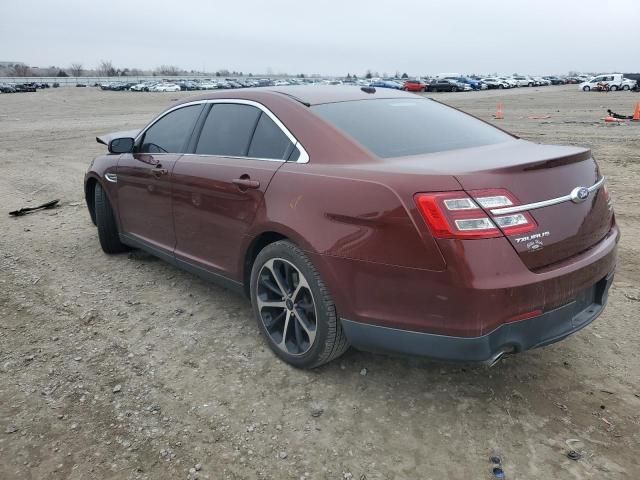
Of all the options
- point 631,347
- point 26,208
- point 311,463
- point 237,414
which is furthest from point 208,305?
point 26,208

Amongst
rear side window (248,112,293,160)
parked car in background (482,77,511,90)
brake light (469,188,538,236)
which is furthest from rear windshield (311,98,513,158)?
parked car in background (482,77,511,90)

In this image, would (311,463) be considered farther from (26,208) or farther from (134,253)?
(26,208)

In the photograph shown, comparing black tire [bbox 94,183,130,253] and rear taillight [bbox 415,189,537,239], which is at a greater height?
rear taillight [bbox 415,189,537,239]

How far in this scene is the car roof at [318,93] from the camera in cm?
343

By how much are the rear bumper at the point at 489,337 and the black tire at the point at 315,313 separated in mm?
121

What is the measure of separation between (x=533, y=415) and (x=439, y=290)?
92cm

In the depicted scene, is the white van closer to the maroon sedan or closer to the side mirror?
the maroon sedan

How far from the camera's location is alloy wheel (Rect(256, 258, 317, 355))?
300cm

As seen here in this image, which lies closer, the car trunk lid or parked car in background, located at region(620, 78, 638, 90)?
the car trunk lid

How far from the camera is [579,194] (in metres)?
2.60

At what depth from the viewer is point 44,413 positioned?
9.30ft

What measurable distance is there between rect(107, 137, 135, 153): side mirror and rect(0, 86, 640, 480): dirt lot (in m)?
1.20

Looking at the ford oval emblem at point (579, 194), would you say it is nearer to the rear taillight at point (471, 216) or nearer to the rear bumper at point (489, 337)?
the rear taillight at point (471, 216)

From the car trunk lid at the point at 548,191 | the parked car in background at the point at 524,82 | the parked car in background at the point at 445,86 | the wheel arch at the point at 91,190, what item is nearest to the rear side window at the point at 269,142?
the car trunk lid at the point at 548,191
